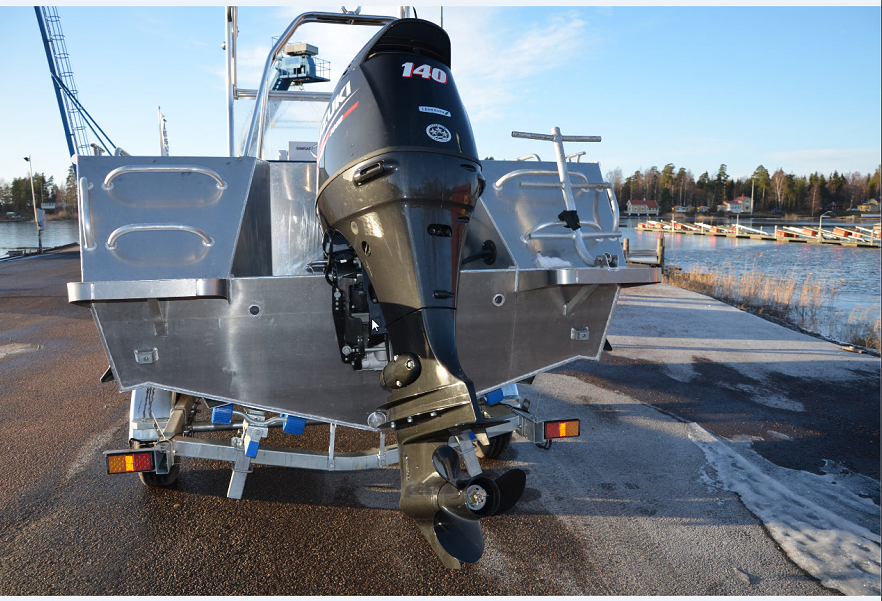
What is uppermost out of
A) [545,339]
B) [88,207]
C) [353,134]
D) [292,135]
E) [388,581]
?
[292,135]

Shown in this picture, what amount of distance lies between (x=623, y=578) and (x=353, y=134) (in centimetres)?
262

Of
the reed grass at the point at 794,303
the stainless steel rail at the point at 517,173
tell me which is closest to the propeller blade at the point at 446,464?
the stainless steel rail at the point at 517,173

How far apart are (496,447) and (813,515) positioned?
→ 6.91 feet

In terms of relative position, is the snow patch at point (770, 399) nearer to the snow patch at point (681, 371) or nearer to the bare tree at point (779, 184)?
the snow patch at point (681, 371)

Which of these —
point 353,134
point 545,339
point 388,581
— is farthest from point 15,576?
point 545,339

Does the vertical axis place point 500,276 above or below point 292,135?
below

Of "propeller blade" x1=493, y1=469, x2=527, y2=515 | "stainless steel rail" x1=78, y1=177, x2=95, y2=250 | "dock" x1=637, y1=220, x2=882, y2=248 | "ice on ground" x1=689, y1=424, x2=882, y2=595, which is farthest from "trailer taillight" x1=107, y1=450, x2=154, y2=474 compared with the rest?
"dock" x1=637, y1=220, x2=882, y2=248

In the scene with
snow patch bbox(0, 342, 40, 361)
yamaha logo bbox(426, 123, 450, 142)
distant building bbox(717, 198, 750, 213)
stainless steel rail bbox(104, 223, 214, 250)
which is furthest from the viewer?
distant building bbox(717, 198, 750, 213)

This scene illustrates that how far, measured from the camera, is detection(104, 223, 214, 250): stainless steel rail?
102 inches

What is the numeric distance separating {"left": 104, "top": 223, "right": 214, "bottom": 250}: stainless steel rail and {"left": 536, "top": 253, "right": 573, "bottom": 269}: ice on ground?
1770 millimetres

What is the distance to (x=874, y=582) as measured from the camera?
2.79 meters

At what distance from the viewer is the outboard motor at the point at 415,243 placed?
81.0 inches

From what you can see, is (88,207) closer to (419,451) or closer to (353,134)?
(353,134)

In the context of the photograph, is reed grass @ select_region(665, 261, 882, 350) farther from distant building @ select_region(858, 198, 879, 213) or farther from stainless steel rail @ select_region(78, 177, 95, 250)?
distant building @ select_region(858, 198, 879, 213)
